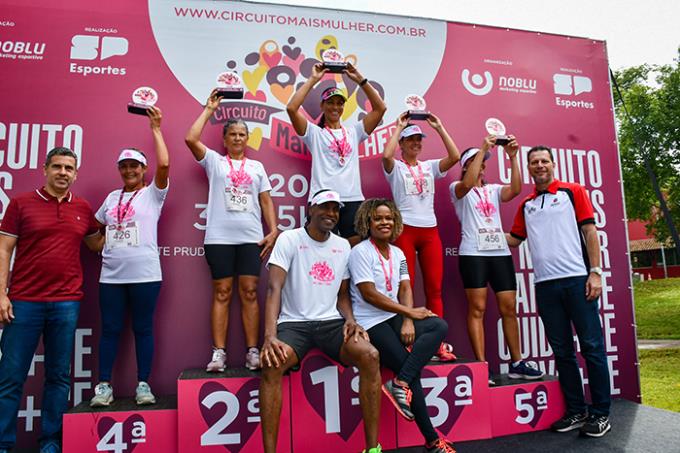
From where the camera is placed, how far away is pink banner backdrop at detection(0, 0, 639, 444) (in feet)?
11.3

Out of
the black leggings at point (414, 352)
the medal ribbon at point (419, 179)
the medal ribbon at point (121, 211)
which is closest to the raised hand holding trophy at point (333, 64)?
the medal ribbon at point (419, 179)

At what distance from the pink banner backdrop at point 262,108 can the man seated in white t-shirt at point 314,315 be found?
2.97 feet

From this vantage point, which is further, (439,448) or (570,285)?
(570,285)

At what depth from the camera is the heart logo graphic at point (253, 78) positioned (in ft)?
12.5

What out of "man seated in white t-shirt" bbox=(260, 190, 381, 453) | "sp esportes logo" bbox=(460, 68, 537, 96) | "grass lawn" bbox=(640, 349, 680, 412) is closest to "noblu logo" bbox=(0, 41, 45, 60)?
"man seated in white t-shirt" bbox=(260, 190, 381, 453)

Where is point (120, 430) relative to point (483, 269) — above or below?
below

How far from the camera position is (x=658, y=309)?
1245cm

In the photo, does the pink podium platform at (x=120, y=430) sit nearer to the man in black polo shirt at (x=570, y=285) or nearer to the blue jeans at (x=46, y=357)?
the blue jeans at (x=46, y=357)

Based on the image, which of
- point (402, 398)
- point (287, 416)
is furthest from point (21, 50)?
point (402, 398)

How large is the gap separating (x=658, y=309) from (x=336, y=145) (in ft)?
42.9

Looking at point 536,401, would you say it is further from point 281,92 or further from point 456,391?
point 281,92

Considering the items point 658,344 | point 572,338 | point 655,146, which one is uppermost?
point 655,146

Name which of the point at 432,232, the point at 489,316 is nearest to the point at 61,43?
the point at 432,232

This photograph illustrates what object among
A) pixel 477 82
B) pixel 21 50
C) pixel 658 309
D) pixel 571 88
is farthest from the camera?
pixel 658 309
